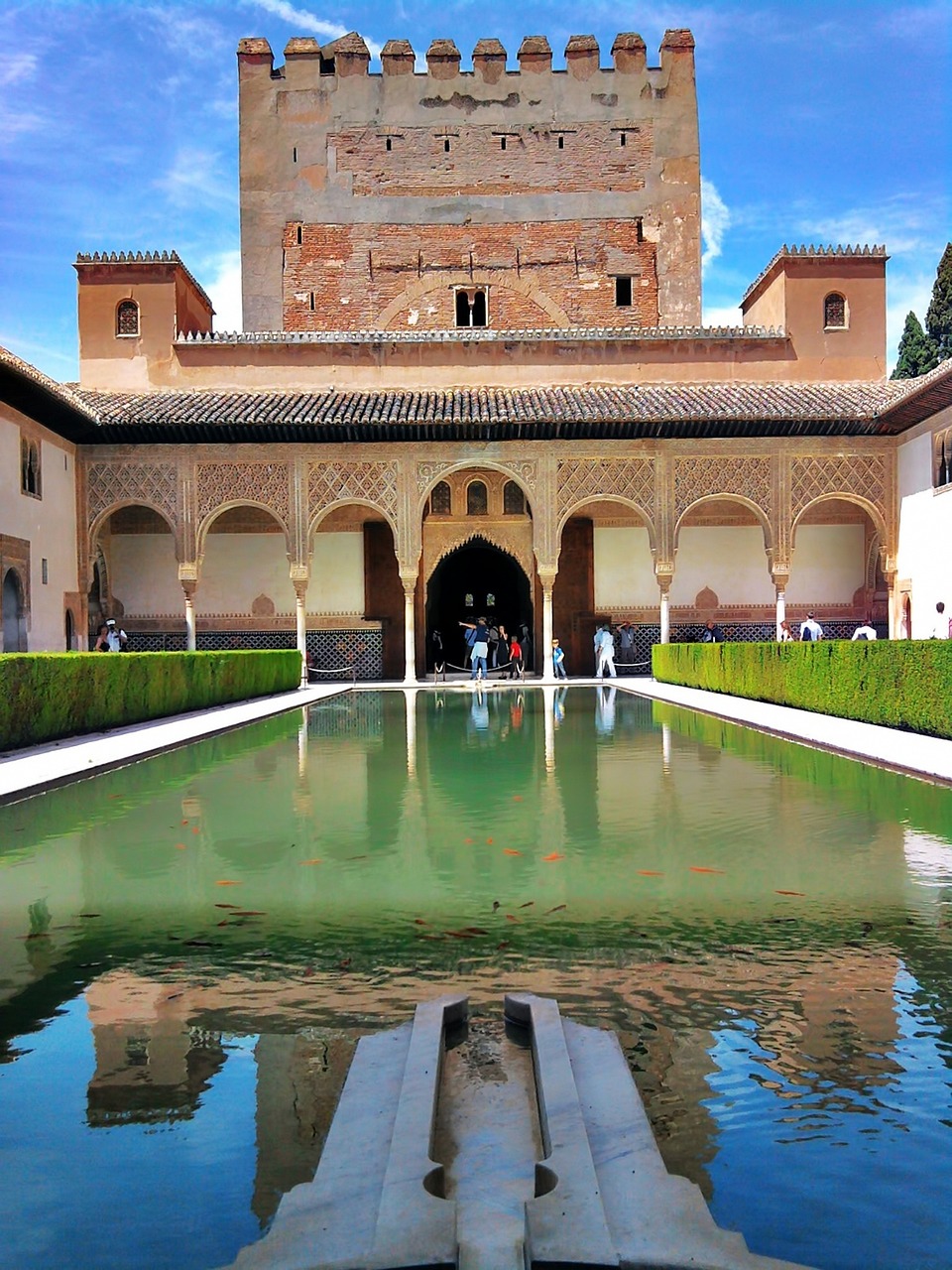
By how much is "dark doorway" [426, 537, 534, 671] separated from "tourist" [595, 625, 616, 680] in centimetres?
539

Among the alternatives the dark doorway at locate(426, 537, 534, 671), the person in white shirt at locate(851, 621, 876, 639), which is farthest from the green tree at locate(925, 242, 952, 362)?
the dark doorway at locate(426, 537, 534, 671)

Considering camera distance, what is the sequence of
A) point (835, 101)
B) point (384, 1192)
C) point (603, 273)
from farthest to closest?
point (603, 273)
point (835, 101)
point (384, 1192)

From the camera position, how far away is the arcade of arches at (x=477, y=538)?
20.2m

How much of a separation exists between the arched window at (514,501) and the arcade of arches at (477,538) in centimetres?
3

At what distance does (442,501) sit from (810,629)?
7.22 metres

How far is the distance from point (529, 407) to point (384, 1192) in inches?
750

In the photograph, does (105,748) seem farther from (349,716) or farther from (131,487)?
(131,487)

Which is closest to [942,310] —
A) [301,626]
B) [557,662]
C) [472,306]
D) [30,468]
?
[472,306]

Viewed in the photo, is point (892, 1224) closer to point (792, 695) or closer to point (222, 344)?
point (792, 695)

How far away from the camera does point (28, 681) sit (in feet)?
31.7

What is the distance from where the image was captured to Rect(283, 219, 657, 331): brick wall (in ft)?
83.7

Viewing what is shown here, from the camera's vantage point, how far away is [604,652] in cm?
2083

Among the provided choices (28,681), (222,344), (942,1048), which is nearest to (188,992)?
(942,1048)

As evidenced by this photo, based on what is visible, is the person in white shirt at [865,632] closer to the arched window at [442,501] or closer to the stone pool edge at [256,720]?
the stone pool edge at [256,720]
